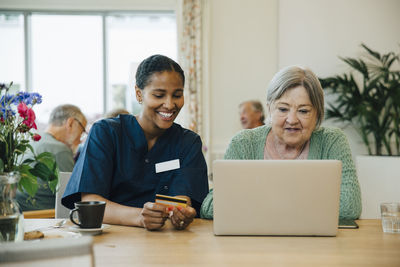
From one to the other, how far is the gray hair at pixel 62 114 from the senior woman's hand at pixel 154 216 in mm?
2153

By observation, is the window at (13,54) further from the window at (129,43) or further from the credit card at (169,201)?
the credit card at (169,201)

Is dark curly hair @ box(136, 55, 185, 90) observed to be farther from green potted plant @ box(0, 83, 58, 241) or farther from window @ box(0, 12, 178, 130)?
window @ box(0, 12, 178, 130)

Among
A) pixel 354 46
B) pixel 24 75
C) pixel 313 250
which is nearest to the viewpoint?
pixel 313 250

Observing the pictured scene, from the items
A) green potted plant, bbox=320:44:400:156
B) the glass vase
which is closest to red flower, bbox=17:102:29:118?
the glass vase

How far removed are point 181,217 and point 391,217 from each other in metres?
0.64

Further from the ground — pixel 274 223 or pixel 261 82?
pixel 261 82

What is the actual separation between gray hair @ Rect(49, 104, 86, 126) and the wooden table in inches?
83.2

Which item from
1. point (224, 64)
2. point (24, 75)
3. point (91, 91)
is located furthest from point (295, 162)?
point (24, 75)

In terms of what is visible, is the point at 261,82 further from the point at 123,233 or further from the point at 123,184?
the point at 123,233

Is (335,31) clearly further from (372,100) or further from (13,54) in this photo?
(13,54)

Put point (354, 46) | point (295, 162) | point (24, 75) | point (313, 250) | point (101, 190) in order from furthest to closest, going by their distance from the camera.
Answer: point (24, 75) → point (354, 46) → point (101, 190) → point (295, 162) → point (313, 250)

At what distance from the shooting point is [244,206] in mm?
1293

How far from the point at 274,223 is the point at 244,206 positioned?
10cm

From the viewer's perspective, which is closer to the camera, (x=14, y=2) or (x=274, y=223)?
(x=274, y=223)
